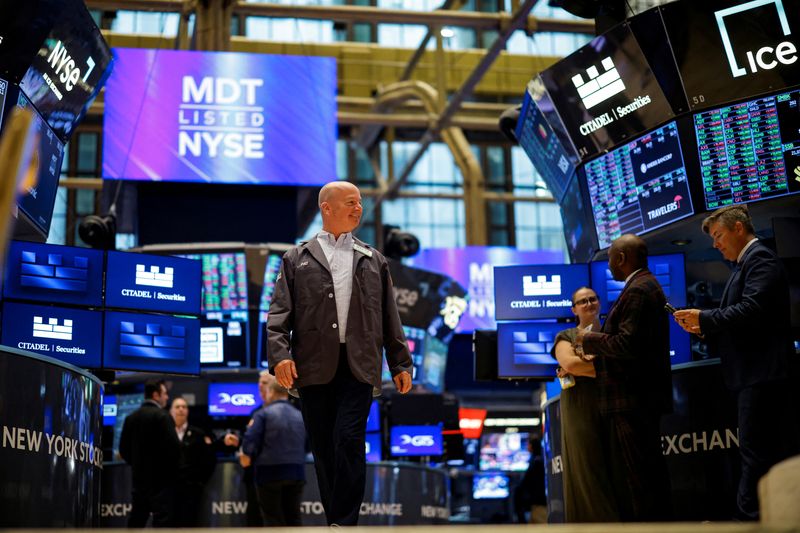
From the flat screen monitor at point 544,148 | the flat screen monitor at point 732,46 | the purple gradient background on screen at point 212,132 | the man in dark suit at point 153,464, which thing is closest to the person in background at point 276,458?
the man in dark suit at point 153,464

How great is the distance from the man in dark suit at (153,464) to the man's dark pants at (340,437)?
15.7 feet

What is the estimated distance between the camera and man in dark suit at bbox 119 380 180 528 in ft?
31.8

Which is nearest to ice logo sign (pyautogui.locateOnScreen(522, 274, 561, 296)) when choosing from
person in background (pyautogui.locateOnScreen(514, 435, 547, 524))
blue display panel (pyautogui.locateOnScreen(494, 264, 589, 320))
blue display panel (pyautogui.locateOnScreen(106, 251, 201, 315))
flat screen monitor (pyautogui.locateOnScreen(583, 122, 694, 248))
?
blue display panel (pyautogui.locateOnScreen(494, 264, 589, 320))

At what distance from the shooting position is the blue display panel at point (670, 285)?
885 cm

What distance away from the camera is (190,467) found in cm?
1053

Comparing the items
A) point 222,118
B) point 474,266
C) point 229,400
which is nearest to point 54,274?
point 229,400

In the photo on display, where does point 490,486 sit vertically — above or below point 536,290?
below

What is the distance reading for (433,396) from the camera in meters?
15.1

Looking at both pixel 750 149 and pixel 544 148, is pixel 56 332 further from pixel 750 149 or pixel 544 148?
pixel 750 149

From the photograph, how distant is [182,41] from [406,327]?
18.4 ft

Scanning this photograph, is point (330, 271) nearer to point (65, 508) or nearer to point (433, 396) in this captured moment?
point (65, 508)

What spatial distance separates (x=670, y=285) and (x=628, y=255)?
353 centimetres

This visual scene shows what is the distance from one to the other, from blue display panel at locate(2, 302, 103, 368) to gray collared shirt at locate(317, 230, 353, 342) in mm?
3858

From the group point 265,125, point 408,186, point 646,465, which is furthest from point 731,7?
point 408,186
